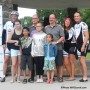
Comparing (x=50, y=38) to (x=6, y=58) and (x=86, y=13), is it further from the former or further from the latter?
(x=86, y=13)

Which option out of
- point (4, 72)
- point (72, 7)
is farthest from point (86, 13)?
point (4, 72)

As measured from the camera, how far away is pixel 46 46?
9352mm

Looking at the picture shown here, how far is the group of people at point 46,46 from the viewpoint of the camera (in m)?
9.33

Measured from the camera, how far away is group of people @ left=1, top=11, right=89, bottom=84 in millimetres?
9328

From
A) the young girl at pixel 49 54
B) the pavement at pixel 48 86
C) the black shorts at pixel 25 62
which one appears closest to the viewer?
the pavement at pixel 48 86

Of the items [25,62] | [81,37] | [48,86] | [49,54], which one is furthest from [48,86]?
[81,37]

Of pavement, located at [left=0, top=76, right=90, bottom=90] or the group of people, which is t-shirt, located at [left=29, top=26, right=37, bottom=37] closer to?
the group of people

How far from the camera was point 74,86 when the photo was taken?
8.81 metres

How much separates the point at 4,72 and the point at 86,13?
40833mm

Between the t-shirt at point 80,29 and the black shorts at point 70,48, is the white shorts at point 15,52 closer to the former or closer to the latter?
the black shorts at point 70,48

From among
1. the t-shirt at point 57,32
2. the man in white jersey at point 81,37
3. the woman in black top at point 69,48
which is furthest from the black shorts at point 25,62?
the man in white jersey at point 81,37

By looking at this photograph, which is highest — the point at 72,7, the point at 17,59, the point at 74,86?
the point at 72,7

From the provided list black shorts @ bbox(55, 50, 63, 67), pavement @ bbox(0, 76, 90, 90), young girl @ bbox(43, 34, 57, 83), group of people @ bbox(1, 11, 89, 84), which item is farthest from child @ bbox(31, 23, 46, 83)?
pavement @ bbox(0, 76, 90, 90)

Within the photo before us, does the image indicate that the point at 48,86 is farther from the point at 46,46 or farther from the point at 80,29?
the point at 80,29
